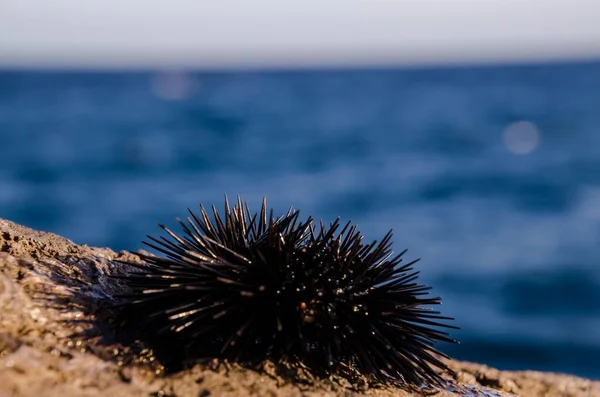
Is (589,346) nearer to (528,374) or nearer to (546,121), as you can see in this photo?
(528,374)

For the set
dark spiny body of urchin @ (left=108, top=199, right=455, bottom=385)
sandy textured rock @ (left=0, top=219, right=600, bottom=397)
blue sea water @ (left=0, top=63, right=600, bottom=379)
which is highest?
blue sea water @ (left=0, top=63, right=600, bottom=379)

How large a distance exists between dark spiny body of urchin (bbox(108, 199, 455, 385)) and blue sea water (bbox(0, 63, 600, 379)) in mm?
8499

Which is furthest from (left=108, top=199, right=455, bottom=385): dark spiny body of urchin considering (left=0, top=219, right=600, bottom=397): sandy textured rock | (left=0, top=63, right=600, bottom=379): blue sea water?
(left=0, top=63, right=600, bottom=379): blue sea water

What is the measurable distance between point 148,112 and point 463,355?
34905mm

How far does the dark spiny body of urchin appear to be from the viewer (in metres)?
2.54

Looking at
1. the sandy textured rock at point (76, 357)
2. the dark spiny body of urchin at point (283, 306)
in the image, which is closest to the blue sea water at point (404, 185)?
the dark spiny body of urchin at point (283, 306)

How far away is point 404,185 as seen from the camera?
2145 centimetres

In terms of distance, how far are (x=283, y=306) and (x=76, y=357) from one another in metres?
0.71

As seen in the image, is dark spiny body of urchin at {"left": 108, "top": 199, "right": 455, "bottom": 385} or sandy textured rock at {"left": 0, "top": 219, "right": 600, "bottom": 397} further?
dark spiny body of urchin at {"left": 108, "top": 199, "right": 455, "bottom": 385}

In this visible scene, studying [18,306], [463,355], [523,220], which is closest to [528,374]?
[18,306]

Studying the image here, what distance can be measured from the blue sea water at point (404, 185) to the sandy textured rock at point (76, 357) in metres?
8.72

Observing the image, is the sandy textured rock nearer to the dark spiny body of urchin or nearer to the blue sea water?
the dark spiny body of urchin

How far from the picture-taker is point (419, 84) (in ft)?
233

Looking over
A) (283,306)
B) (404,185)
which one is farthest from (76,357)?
(404,185)
